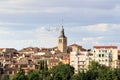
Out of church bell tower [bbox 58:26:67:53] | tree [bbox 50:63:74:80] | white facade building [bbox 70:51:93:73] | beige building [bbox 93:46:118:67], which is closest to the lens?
tree [bbox 50:63:74:80]

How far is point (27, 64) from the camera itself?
92.2m

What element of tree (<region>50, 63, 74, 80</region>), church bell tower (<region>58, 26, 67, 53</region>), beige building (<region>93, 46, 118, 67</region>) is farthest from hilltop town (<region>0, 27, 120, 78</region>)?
church bell tower (<region>58, 26, 67, 53</region>)

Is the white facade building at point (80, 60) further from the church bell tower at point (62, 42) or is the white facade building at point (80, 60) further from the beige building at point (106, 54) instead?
the church bell tower at point (62, 42)

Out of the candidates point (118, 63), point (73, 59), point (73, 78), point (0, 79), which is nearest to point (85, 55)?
point (73, 59)

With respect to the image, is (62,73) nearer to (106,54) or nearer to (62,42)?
(106,54)

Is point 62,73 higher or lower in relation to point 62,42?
lower

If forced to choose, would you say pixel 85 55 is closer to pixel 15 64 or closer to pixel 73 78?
pixel 15 64

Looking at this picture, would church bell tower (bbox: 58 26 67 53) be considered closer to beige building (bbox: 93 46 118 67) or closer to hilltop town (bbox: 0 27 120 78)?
hilltop town (bbox: 0 27 120 78)

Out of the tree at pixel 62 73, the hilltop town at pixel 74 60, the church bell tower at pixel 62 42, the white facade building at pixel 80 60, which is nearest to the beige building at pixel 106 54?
the hilltop town at pixel 74 60

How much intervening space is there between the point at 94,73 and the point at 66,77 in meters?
4.06

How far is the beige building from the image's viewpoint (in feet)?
282

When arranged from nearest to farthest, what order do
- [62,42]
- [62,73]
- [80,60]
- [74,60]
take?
[62,73], [80,60], [74,60], [62,42]

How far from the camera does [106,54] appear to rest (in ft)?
282

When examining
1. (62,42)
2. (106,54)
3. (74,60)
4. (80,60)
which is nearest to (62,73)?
(106,54)
